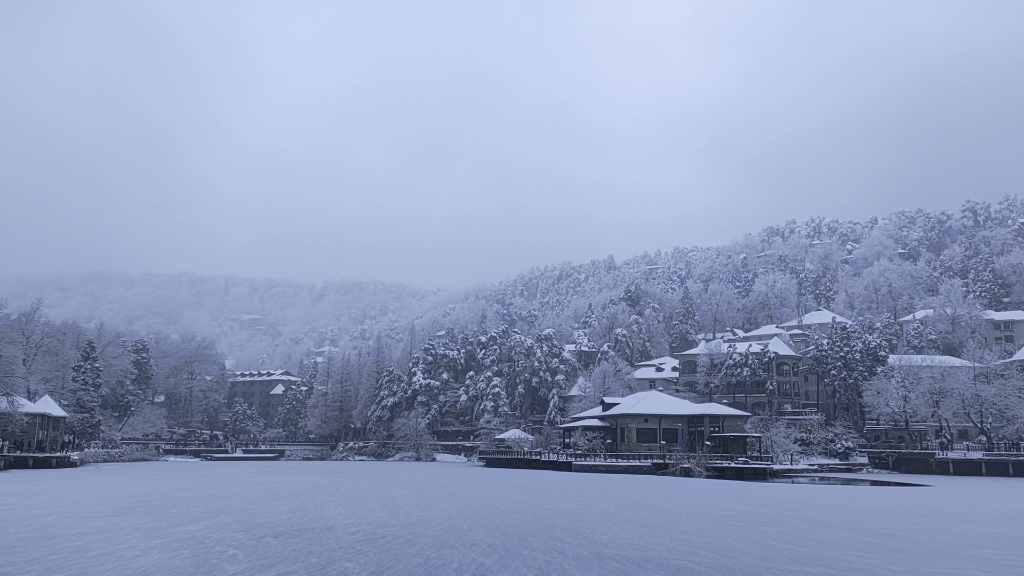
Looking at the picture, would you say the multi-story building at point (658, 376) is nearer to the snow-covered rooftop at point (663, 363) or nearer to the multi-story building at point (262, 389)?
the snow-covered rooftop at point (663, 363)

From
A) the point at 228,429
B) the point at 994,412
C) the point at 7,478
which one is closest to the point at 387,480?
the point at 7,478

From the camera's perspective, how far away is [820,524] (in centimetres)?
1912

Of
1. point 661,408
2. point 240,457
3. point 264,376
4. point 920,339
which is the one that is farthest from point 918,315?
point 264,376

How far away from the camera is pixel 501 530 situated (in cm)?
1753

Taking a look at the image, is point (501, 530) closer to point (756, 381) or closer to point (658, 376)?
point (756, 381)

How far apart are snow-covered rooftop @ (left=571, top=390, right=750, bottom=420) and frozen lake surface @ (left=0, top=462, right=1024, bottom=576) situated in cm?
1759

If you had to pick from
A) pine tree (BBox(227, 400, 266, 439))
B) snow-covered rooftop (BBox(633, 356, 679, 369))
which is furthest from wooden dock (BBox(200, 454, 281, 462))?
snow-covered rooftop (BBox(633, 356, 679, 369))

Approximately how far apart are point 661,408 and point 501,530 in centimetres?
3391

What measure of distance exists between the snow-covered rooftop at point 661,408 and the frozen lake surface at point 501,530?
17.6 meters

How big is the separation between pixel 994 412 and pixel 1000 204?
304 feet

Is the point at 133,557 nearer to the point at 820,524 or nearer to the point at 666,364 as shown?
the point at 820,524

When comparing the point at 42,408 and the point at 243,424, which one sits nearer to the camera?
the point at 42,408

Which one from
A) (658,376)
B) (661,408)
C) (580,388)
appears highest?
(658,376)

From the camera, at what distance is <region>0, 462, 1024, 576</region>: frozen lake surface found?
13.0 m
